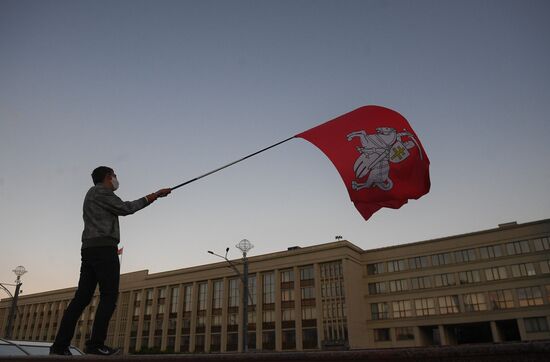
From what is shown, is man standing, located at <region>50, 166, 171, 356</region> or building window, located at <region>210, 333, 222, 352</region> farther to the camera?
building window, located at <region>210, 333, 222, 352</region>

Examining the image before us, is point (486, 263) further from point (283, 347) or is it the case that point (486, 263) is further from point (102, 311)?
point (102, 311)

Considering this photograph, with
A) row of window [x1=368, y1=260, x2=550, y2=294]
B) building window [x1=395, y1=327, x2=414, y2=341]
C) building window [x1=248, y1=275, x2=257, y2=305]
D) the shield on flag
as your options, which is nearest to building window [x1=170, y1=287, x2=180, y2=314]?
building window [x1=248, y1=275, x2=257, y2=305]

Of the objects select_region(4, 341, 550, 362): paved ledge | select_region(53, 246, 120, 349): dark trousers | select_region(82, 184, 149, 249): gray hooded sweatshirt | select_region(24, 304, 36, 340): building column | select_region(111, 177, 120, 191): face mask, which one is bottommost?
select_region(4, 341, 550, 362): paved ledge

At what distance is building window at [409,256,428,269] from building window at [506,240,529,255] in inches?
333

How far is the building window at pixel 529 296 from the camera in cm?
4112

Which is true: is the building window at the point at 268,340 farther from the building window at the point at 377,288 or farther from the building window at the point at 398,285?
the building window at the point at 398,285

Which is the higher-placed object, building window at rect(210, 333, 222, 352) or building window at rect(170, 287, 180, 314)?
building window at rect(170, 287, 180, 314)

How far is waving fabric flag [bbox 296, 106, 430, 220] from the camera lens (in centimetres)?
655

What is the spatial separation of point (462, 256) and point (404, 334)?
1069 cm

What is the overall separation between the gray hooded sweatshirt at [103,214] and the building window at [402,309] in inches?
1872

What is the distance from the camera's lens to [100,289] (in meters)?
4.36

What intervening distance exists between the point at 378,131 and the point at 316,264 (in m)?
44.8

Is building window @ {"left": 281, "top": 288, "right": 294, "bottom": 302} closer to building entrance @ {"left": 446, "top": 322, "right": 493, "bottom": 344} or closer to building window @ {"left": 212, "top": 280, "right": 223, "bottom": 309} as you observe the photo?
building window @ {"left": 212, "top": 280, "right": 223, "bottom": 309}

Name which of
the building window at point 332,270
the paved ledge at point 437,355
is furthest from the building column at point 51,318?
the paved ledge at point 437,355
